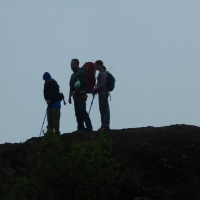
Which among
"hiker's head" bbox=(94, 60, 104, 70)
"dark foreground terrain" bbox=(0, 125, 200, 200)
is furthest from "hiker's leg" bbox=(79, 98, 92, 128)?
"hiker's head" bbox=(94, 60, 104, 70)

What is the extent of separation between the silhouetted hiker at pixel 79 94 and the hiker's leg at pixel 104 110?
68 centimetres

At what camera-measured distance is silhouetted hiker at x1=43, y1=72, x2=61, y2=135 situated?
15773mm

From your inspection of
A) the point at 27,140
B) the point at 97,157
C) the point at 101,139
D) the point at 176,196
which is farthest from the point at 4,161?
the point at 176,196

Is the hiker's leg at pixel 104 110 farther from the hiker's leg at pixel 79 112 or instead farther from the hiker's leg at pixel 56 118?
the hiker's leg at pixel 56 118

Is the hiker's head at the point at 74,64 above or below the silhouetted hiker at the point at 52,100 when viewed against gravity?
above

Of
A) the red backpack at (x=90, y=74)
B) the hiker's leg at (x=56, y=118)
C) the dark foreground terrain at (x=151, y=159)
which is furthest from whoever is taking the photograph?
the red backpack at (x=90, y=74)

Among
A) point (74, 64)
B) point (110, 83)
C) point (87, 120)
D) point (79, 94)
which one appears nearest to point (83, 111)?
point (87, 120)

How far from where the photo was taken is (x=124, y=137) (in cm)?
1444

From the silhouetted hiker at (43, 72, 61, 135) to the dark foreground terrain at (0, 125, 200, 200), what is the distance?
816 millimetres

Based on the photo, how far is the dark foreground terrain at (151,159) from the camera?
12.4 metres

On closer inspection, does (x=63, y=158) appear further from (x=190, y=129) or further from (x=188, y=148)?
(x=190, y=129)

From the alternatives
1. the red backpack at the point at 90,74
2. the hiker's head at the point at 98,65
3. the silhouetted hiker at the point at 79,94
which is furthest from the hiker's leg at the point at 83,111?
the hiker's head at the point at 98,65

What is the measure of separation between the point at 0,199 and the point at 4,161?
1676 millimetres

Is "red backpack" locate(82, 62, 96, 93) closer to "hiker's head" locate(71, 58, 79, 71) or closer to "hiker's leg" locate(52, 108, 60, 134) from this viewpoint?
"hiker's head" locate(71, 58, 79, 71)
